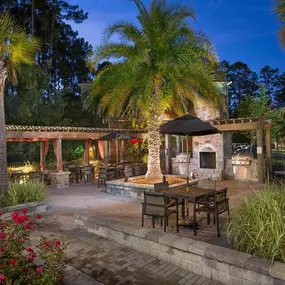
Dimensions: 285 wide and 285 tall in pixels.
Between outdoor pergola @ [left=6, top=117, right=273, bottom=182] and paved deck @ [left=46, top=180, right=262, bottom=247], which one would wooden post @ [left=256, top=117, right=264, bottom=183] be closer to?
outdoor pergola @ [left=6, top=117, right=273, bottom=182]

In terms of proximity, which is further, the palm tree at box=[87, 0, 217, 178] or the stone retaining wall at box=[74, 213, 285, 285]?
the palm tree at box=[87, 0, 217, 178]

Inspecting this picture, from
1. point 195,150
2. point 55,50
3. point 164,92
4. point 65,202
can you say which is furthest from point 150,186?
point 55,50

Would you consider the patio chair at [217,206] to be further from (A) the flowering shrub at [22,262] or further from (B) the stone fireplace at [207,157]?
(B) the stone fireplace at [207,157]

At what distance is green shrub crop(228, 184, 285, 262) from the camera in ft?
11.4

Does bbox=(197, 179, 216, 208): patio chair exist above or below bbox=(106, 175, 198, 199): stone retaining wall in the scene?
above

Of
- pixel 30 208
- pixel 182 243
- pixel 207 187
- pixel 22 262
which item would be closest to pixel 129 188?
pixel 30 208

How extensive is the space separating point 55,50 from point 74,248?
21.6 m

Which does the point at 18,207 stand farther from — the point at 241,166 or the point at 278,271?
the point at 241,166

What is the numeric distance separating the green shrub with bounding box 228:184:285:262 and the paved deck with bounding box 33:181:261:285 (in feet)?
1.59

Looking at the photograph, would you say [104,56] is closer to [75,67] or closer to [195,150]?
[195,150]

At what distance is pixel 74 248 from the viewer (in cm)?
494

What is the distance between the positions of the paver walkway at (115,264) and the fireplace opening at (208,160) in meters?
9.36

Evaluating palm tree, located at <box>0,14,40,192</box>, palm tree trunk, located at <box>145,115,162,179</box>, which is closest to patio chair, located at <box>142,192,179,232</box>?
palm tree trunk, located at <box>145,115,162,179</box>

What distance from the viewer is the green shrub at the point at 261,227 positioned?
3484 millimetres
